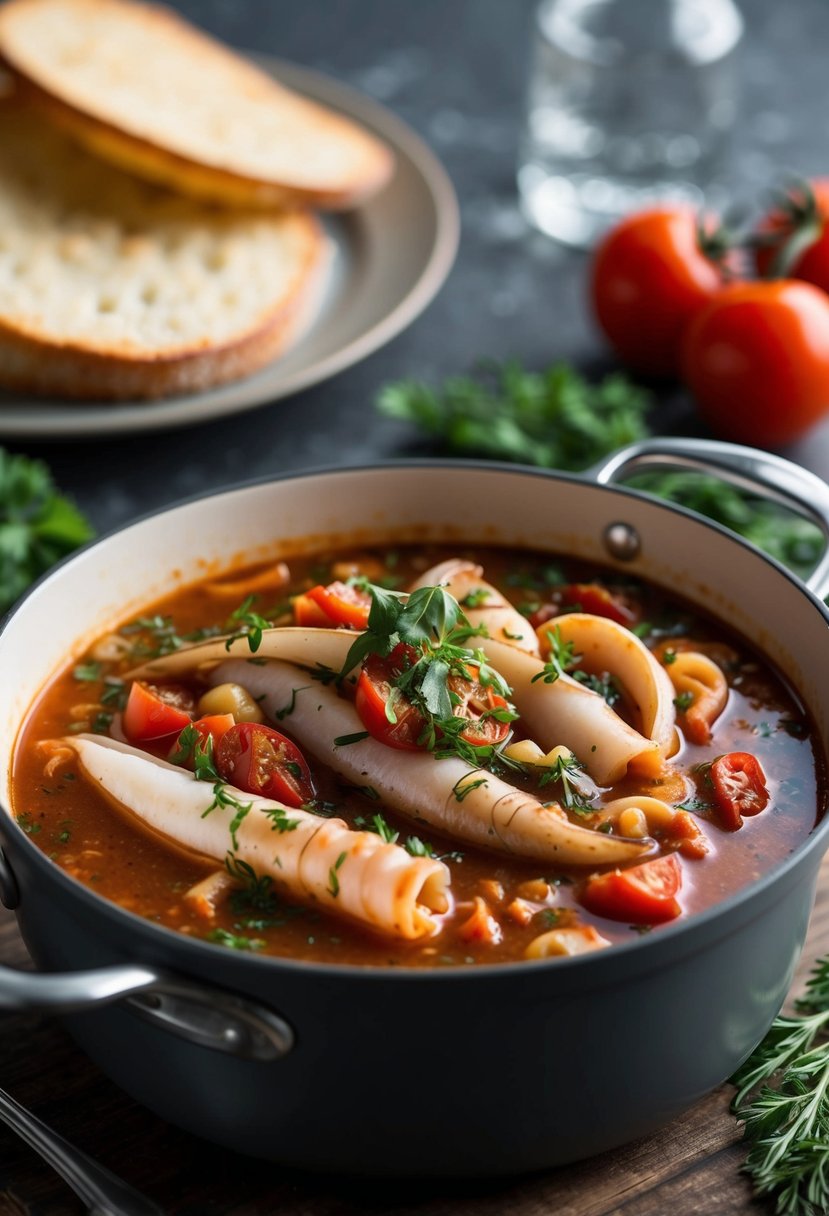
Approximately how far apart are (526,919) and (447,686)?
49cm

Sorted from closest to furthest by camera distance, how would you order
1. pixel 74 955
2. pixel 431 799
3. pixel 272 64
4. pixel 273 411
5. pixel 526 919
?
pixel 74 955
pixel 526 919
pixel 431 799
pixel 273 411
pixel 272 64

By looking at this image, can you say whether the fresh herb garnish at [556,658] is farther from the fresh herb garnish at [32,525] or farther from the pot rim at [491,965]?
the fresh herb garnish at [32,525]

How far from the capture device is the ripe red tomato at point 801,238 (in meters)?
5.30

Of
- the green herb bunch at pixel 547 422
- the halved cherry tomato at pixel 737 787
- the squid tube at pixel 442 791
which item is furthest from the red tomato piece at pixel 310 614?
the green herb bunch at pixel 547 422

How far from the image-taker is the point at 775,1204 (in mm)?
2562

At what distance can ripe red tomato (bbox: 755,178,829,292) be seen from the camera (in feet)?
17.4

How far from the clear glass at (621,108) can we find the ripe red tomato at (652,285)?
31.3 inches

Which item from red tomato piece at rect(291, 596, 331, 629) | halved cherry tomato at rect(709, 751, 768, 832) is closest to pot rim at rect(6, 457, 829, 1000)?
halved cherry tomato at rect(709, 751, 768, 832)

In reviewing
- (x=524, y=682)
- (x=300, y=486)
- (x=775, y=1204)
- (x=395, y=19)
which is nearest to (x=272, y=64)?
(x=395, y=19)

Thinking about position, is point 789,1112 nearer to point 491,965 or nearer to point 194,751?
point 491,965

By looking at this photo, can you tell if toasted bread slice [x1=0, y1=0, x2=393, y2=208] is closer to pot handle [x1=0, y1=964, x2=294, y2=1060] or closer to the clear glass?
the clear glass

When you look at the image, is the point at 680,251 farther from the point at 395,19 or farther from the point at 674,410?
the point at 395,19

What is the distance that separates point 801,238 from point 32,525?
296cm

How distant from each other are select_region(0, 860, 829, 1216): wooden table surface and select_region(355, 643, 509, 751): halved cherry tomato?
81 centimetres
